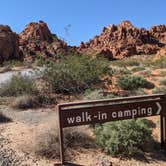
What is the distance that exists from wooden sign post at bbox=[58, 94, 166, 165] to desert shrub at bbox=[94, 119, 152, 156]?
0.55 meters

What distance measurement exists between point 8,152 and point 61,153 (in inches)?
49.9

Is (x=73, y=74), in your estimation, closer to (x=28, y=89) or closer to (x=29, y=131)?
(x=28, y=89)

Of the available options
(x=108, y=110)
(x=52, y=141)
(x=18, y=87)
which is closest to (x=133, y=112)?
(x=108, y=110)

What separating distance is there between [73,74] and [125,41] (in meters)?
73.4

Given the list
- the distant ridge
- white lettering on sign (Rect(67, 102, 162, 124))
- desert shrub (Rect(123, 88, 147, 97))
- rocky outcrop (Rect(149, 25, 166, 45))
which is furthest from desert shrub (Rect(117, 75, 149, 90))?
rocky outcrop (Rect(149, 25, 166, 45))

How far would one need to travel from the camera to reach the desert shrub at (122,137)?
271 inches

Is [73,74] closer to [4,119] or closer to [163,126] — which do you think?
[4,119]

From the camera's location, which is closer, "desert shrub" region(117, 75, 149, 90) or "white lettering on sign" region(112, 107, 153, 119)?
"white lettering on sign" region(112, 107, 153, 119)

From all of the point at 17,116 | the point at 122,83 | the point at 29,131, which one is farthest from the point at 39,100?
the point at 122,83


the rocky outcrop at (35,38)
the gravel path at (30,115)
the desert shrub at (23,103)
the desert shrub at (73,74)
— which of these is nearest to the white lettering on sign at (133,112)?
the gravel path at (30,115)

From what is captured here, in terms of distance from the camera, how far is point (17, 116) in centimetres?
945

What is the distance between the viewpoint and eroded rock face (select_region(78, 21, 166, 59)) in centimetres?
7894

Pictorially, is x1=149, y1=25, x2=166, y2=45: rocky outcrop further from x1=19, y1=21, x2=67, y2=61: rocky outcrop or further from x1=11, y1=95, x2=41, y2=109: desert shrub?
x1=11, y1=95, x2=41, y2=109: desert shrub

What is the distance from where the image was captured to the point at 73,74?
42.7ft
